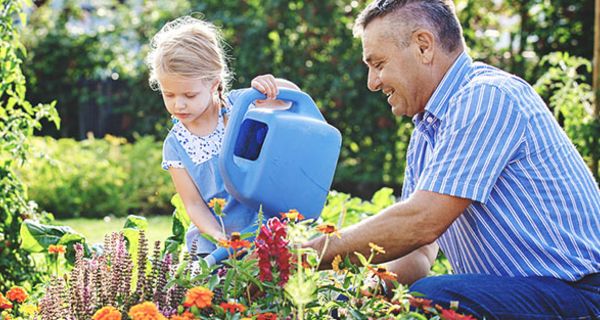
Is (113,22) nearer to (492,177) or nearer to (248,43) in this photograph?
(248,43)

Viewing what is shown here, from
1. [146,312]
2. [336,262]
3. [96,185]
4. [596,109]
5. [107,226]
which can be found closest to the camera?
[146,312]

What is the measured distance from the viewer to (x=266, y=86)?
91.0 inches

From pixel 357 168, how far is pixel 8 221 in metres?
4.08

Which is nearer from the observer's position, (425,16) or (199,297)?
(199,297)

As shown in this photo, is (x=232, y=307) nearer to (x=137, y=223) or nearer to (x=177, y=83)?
(x=177, y=83)

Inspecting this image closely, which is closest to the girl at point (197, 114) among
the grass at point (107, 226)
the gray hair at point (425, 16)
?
the gray hair at point (425, 16)

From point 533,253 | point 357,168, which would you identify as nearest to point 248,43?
point 357,168

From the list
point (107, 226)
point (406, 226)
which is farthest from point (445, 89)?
point (107, 226)

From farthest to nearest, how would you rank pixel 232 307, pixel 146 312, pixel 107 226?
1. pixel 107 226
2. pixel 232 307
3. pixel 146 312

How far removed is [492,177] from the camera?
2061 mm

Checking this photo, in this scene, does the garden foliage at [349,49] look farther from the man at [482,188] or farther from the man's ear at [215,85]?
the man at [482,188]

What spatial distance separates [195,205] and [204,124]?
261mm

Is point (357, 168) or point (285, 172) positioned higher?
point (285, 172)

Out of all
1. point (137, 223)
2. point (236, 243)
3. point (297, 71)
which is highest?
point (236, 243)
